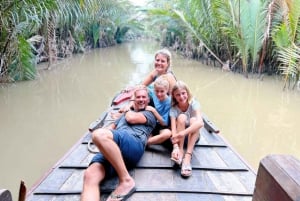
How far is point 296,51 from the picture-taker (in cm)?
734

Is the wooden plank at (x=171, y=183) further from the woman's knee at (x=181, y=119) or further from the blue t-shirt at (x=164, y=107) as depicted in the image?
the blue t-shirt at (x=164, y=107)

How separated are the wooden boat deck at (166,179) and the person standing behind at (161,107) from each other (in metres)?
0.11

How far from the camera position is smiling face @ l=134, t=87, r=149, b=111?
2932 millimetres

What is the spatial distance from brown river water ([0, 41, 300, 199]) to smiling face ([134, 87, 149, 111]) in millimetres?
1348

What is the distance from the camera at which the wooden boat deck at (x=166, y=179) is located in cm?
218

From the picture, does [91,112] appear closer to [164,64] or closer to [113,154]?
[164,64]

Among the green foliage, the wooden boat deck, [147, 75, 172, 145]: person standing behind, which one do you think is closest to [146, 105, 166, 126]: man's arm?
[147, 75, 172, 145]: person standing behind

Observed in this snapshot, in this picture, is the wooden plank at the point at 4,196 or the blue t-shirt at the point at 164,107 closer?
the wooden plank at the point at 4,196

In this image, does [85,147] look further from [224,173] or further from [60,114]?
[60,114]

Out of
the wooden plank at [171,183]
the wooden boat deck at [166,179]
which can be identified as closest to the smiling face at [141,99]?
the wooden boat deck at [166,179]

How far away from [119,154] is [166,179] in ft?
1.38

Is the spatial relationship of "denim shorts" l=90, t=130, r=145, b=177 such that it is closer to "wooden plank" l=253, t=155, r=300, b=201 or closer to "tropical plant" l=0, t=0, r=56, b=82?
"wooden plank" l=253, t=155, r=300, b=201

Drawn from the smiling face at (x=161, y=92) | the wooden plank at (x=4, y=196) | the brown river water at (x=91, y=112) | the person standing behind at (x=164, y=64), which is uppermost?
the wooden plank at (x=4, y=196)

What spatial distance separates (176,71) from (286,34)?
3894mm
